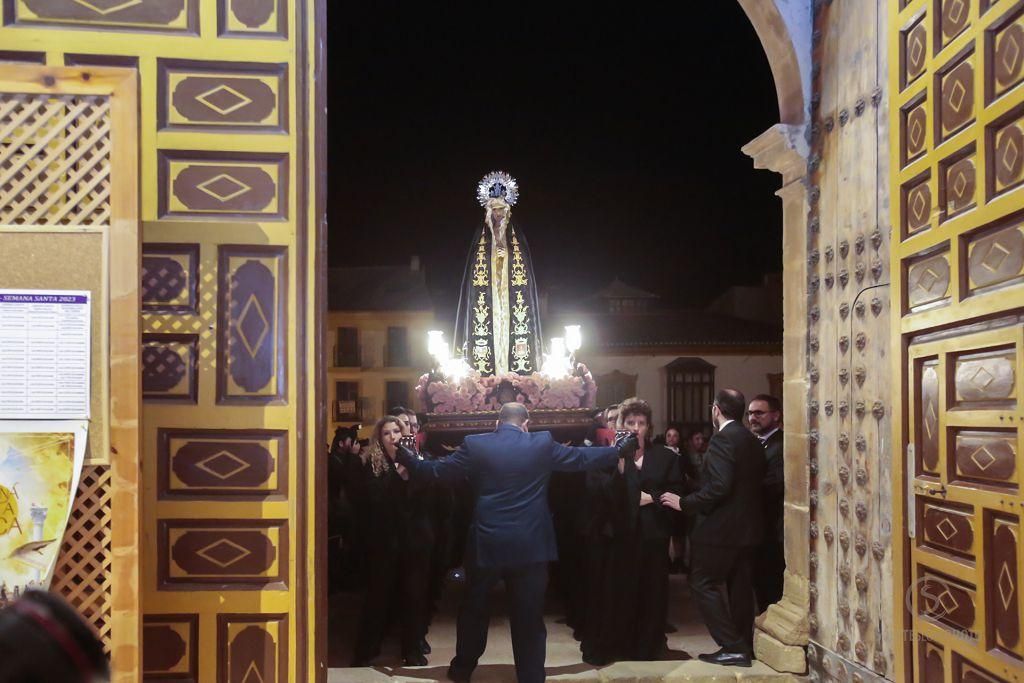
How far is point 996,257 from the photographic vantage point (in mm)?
3713

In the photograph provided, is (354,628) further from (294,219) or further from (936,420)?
(936,420)

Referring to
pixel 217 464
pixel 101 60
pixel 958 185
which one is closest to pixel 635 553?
pixel 217 464

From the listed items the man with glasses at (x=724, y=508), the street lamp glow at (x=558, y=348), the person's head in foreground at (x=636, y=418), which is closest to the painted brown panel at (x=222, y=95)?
the person's head in foreground at (x=636, y=418)

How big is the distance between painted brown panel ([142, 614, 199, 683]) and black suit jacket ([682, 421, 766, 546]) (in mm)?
3269

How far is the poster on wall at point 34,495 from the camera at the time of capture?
3.83 m

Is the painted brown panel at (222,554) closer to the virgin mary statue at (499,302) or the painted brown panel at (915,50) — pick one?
the painted brown panel at (915,50)

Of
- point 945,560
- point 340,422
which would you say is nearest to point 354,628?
point 945,560

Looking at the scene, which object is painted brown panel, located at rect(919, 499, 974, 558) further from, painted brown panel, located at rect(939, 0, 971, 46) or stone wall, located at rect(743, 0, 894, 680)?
painted brown panel, located at rect(939, 0, 971, 46)

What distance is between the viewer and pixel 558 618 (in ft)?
27.0

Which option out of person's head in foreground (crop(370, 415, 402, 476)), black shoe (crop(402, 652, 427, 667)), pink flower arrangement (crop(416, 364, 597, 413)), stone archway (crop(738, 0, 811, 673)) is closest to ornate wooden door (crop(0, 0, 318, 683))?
person's head in foreground (crop(370, 415, 402, 476))

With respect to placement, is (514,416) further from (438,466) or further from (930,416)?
(930,416)

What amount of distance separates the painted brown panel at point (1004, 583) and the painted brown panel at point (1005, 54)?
1669 mm

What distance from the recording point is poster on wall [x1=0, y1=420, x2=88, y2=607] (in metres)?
3.83

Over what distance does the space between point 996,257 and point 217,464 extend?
11.8 feet
